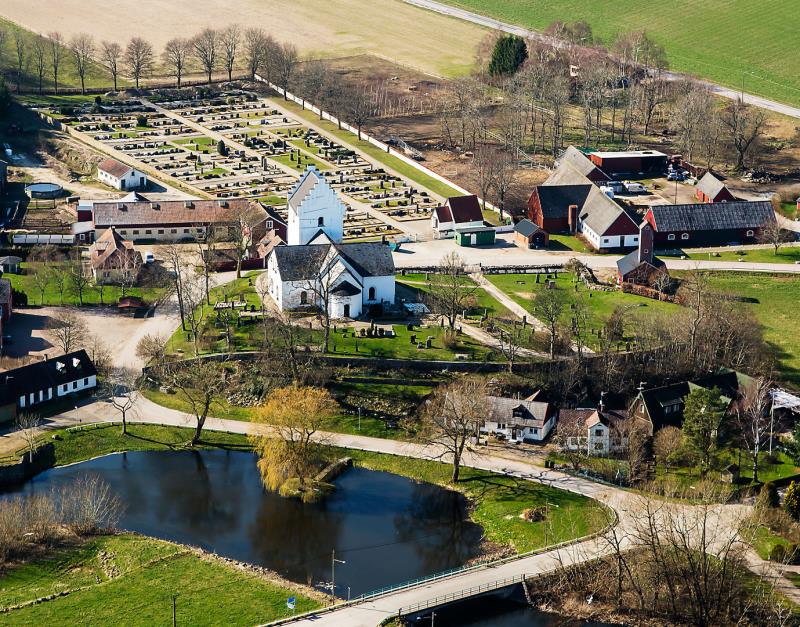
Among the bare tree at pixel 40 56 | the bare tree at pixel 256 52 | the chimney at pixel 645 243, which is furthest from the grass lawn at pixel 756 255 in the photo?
the bare tree at pixel 40 56

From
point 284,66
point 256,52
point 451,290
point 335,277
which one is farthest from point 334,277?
point 256,52

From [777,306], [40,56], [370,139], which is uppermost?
[40,56]

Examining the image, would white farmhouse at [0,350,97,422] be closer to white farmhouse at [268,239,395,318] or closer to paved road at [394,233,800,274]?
white farmhouse at [268,239,395,318]

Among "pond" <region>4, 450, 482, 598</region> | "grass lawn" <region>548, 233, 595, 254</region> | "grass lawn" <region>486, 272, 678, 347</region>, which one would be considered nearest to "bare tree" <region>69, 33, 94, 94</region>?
"grass lawn" <region>548, 233, 595, 254</region>

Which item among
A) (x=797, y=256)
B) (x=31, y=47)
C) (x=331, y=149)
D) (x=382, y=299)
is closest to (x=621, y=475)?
(x=382, y=299)

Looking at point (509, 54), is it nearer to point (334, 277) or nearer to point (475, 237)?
point (475, 237)

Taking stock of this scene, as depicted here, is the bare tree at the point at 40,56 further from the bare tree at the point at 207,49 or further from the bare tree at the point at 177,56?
the bare tree at the point at 207,49
